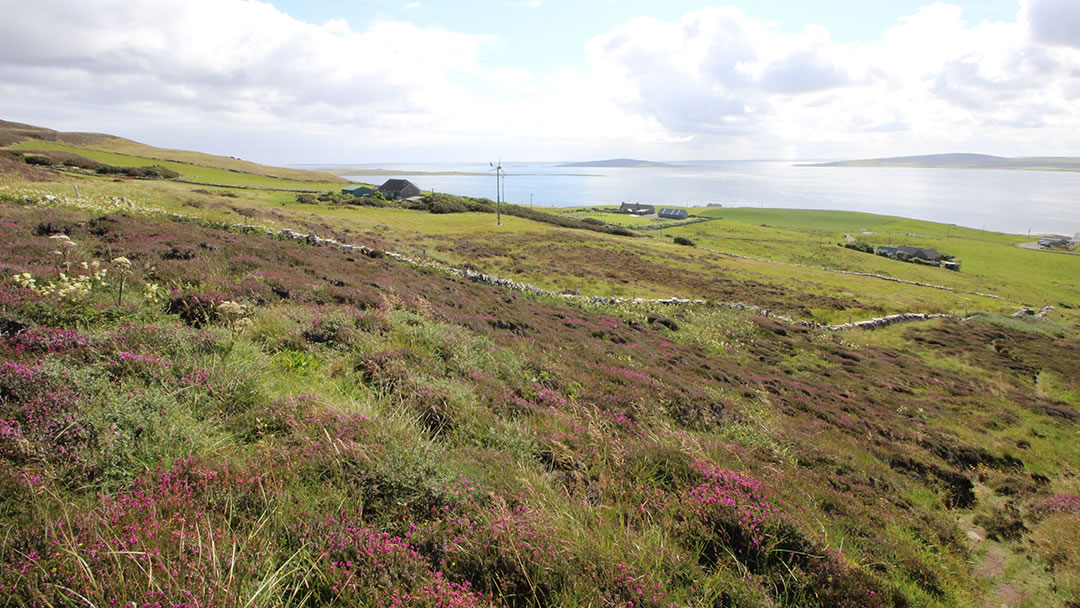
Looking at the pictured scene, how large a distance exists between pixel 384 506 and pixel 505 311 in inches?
545

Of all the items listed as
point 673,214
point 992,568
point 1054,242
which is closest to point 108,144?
point 673,214

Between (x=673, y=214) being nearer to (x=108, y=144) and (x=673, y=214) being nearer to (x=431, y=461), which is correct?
(x=108, y=144)

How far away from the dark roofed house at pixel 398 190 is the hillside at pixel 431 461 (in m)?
75.0

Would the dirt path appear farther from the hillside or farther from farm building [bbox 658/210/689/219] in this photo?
farm building [bbox 658/210/689/219]

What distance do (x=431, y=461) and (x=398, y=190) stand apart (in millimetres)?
92061

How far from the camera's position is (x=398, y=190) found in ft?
297

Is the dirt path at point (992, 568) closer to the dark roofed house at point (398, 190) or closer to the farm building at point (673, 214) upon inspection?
the dark roofed house at point (398, 190)

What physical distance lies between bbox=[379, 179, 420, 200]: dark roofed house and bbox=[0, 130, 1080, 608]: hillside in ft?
246

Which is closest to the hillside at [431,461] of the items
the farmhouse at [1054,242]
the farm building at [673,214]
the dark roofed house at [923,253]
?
the dark roofed house at [923,253]

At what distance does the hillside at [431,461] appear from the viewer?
A: 322cm

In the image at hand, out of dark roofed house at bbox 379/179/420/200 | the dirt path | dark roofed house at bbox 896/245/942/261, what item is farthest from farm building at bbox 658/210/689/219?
the dirt path

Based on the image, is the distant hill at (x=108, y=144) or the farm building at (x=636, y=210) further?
the farm building at (x=636, y=210)

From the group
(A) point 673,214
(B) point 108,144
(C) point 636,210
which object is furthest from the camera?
(C) point 636,210

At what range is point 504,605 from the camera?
3.31 m
